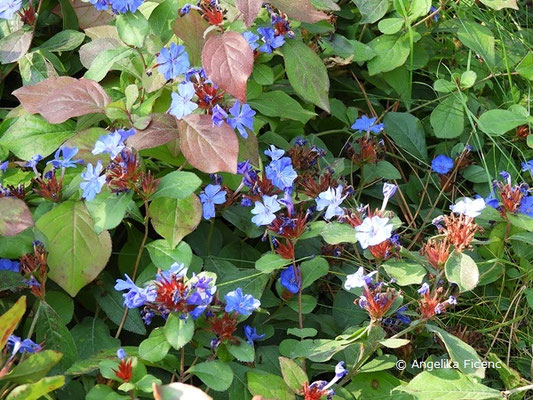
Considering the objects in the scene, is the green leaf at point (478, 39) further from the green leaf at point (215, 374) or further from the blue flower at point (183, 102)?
the green leaf at point (215, 374)

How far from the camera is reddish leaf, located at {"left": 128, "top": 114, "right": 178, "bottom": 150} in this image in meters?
1.45

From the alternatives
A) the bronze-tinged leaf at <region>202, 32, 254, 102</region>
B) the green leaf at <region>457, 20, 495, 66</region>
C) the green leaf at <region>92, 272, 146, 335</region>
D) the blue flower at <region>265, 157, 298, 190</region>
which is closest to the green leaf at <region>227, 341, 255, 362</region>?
the green leaf at <region>92, 272, 146, 335</region>

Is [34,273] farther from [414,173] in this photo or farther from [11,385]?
[414,173]

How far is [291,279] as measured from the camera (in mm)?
1583

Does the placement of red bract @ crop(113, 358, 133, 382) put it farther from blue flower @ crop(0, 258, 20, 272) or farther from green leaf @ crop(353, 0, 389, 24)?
green leaf @ crop(353, 0, 389, 24)

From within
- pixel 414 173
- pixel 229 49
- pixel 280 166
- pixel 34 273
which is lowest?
pixel 414 173

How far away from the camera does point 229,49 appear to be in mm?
1502

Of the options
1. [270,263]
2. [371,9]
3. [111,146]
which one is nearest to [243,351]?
[270,263]

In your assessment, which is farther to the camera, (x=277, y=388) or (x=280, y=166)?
(x=280, y=166)

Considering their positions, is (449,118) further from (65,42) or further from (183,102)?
(65,42)

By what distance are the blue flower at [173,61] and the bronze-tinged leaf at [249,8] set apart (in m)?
0.13

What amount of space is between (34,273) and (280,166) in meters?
0.50

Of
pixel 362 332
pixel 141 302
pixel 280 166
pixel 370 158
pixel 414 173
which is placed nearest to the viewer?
pixel 141 302

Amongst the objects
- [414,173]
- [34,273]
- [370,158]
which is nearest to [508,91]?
[414,173]
